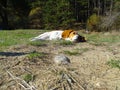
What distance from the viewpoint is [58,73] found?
5387 mm

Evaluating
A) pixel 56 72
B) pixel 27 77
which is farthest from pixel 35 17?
pixel 27 77

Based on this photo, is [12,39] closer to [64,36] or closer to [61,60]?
[64,36]

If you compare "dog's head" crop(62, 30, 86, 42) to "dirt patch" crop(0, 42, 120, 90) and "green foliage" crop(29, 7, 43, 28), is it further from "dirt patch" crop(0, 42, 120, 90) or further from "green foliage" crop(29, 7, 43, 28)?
"green foliage" crop(29, 7, 43, 28)

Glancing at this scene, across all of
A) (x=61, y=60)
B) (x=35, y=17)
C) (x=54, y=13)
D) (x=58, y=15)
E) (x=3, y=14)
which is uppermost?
(x=61, y=60)

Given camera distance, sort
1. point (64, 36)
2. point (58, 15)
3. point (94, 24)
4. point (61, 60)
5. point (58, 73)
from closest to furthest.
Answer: point (58, 73) → point (61, 60) → point (64, 36) → point (94, 24) → point (58, 15)

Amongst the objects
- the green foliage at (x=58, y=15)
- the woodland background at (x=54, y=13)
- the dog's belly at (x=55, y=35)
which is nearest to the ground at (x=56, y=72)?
the dog's belly at (x=55, y=35)

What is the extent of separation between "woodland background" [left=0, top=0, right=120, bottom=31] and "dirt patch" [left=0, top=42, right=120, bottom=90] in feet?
78.5

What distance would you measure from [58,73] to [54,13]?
100 ft

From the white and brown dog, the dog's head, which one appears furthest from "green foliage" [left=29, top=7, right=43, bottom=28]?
the dog's head

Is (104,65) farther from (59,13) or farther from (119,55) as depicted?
(59,13)

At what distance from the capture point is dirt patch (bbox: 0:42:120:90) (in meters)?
5.02

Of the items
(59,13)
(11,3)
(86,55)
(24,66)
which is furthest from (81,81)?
(11,3)

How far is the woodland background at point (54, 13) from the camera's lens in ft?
114

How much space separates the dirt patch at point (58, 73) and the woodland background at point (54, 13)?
23925 millimetres
